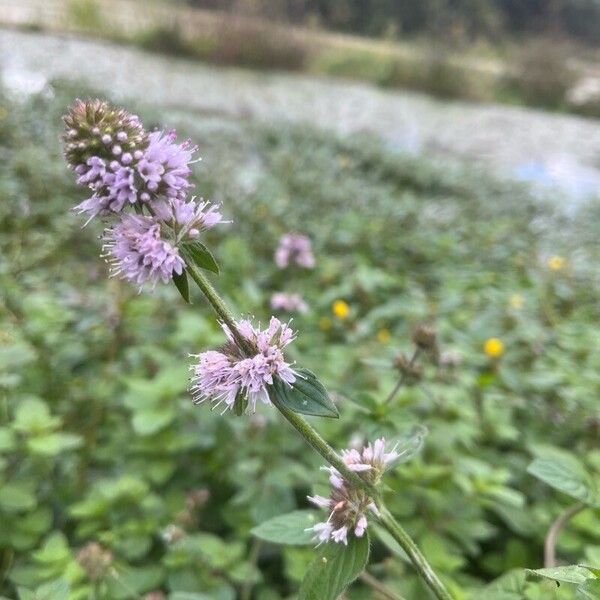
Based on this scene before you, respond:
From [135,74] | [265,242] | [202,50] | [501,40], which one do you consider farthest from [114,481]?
[501,40]

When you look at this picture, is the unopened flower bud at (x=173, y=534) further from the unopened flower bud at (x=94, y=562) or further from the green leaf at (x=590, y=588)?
the green leaf at (x=590, y=588)

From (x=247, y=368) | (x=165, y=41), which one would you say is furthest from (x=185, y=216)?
(x=165, y=41)

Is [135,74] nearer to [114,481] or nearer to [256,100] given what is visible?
[256,100]

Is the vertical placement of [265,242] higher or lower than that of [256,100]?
higher

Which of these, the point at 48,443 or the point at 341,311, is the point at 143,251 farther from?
the point at 341,311

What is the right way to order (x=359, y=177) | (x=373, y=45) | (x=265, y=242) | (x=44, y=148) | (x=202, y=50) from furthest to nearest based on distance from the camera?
(x=373, y=45), (x=202, y=50), (x=359, y=177), (x=44, y=148), (x=265, y=242)

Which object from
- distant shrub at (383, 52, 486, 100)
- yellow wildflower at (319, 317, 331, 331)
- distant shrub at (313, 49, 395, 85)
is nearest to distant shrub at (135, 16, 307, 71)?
distant shrub at (313, 49, 395, 85)

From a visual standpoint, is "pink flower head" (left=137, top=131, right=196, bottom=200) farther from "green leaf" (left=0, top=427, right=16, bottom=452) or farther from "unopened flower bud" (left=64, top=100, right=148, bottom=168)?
"green leaf" (left=0, top=427, right=16, bottom=452)

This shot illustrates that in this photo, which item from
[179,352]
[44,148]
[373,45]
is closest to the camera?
[179,352]
